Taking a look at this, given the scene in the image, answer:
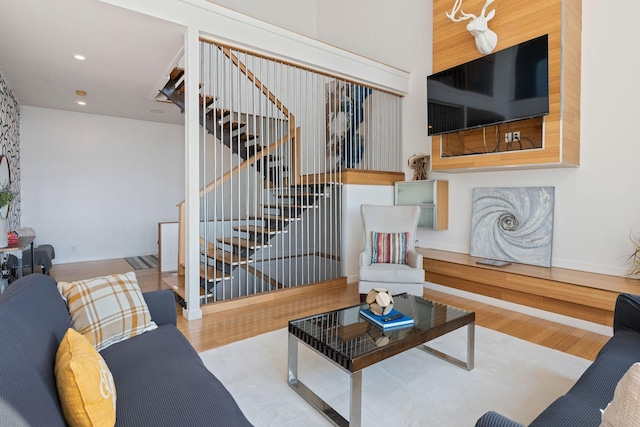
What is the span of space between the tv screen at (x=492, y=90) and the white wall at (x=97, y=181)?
5.57 m

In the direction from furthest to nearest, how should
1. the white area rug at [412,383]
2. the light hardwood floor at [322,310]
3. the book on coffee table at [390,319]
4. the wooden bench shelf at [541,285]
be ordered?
the wooden bench shelf at [541,285], the light hardwood floor at [322,310], the book on coffee table at [390,319], the white area rug at [412,383]

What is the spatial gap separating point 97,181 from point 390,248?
18.9 ft

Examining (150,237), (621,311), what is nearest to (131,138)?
(150,237)

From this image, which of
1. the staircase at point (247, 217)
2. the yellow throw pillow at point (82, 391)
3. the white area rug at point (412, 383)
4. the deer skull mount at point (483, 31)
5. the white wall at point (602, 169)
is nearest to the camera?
the yellow throw pillow at point (82, 391)

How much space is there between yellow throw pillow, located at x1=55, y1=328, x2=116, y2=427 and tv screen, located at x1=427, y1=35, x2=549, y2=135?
12.5ft

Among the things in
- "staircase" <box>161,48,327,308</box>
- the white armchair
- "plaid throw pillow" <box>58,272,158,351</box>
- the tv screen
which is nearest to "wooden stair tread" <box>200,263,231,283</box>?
"staircase" <box>161,48,327,308</box>

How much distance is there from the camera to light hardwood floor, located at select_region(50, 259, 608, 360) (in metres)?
2.76

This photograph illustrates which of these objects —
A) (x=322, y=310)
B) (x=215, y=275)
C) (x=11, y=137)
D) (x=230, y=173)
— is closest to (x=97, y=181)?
(x=11, y=137)

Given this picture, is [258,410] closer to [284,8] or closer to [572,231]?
[572,231]

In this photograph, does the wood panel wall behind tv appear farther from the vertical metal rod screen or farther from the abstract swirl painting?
the vertical metal rod screen

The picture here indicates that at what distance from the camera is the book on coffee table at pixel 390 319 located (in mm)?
2068

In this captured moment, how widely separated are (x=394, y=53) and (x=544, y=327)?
418 cm

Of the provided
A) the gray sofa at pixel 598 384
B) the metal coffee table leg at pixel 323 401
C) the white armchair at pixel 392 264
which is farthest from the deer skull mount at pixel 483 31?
the metal coffee table leg at pixel 323 401

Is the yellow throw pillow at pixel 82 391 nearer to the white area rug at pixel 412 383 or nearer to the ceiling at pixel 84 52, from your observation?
the white area rug at pixel 412 383
